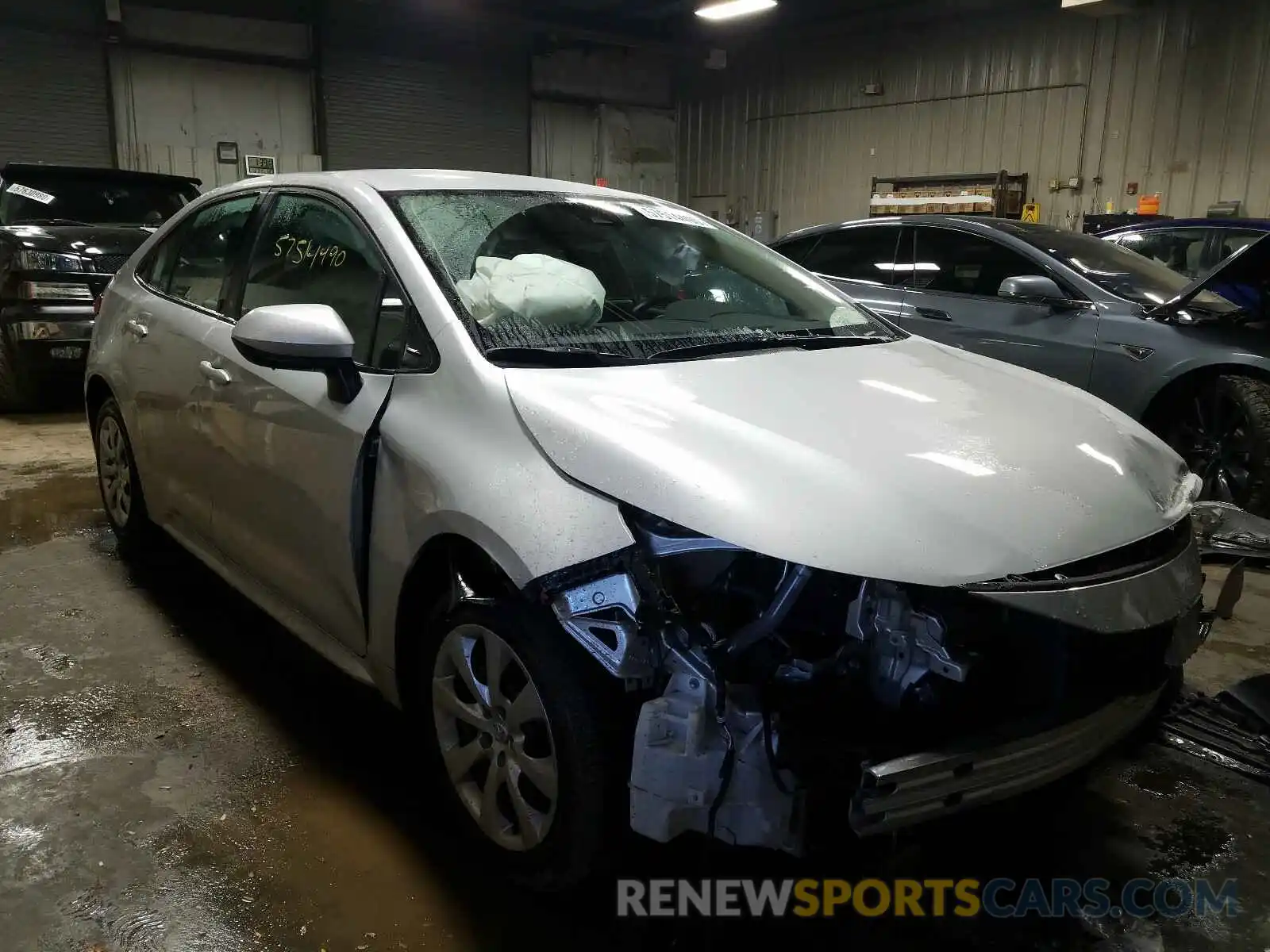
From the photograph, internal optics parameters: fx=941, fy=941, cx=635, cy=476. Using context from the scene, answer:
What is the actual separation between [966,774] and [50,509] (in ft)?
13.9

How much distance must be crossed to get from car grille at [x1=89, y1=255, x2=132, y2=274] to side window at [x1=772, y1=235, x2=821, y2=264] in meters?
4.08

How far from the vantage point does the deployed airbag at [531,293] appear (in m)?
1.95

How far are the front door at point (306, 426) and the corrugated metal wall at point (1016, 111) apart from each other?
8.88m

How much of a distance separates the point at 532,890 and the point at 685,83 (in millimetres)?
13727

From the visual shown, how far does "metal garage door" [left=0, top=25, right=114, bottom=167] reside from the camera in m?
9.59

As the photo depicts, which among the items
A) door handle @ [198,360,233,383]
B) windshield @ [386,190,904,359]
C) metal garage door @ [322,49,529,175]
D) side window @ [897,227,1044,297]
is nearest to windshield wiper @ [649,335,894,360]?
windshield @ [386,190,904,359]

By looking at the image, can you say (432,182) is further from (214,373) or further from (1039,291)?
(1039,291)

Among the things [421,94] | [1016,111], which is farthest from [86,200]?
[1016,111]

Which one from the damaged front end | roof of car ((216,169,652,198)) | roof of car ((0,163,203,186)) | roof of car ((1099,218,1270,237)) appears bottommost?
the damaged front end

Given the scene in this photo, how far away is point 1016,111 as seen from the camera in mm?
9906

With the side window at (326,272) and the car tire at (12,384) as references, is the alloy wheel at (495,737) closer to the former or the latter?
the side window at (326,272)

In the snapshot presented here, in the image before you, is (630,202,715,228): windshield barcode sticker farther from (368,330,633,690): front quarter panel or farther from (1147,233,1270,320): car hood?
(1147,233,1270,320): car hood

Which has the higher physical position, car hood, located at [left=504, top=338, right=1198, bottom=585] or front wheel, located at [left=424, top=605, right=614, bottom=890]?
car hood, located at [left=504, top=338, right=1198, bottom=585]

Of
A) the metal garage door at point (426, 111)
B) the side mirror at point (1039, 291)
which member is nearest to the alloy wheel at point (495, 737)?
the side mirror at point (1039, 291)
